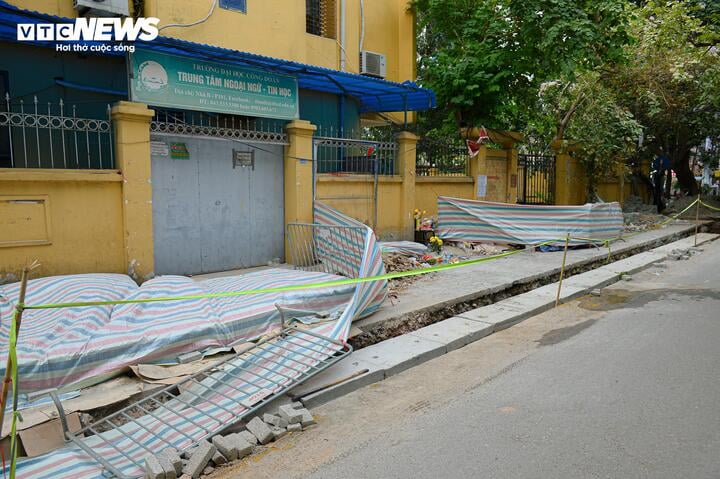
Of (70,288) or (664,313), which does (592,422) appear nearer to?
(664,313)

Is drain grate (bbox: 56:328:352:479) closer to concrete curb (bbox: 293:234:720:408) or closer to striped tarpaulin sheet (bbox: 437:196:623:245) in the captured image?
concrete curb (bbox: 293:234:720:408)

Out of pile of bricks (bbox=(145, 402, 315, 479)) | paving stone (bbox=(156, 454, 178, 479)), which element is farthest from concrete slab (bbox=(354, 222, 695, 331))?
paving stone (bbox=(156, 454, 178, 479))

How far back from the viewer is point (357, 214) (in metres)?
11.3

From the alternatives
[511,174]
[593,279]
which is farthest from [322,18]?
[593,279]

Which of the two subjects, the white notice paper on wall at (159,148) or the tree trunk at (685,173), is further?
the tree trunk at (685,173)

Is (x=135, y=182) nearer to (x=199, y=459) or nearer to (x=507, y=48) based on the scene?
(x=199, y=459)

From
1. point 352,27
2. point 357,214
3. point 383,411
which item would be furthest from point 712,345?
point 352,27

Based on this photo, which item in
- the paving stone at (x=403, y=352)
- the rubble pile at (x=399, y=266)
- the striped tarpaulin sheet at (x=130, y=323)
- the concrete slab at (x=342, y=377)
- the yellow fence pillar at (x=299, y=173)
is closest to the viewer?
the striped tarpaulin sheet at (x=130, y=323)

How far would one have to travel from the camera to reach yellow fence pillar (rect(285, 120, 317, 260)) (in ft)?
32.2

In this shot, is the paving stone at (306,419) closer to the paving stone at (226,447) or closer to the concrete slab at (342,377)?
the concrete slab at (342,377)

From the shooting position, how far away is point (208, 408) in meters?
4.36

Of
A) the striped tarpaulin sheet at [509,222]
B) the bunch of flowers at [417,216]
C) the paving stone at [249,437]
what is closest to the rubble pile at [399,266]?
the bunch of flowers at [417,216]

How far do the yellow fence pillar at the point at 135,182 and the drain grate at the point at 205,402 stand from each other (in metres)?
3.31

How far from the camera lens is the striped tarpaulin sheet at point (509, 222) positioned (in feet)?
43.2
